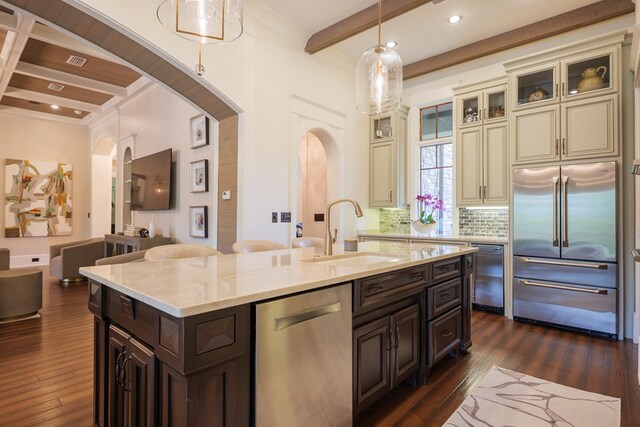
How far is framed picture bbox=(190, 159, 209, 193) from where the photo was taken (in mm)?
4523

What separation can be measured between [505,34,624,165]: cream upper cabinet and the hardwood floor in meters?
1.94

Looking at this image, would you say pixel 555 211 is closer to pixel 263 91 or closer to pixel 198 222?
pixel 263 91

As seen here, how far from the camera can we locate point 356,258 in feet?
7.95

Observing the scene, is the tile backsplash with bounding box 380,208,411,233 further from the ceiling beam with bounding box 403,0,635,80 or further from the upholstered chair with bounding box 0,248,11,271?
the upholstered chair with bounding box 0,248,11,271

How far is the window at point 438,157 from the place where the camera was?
518cm

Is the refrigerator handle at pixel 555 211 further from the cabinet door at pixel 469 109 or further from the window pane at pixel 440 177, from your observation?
the window pane at pixel 440 177

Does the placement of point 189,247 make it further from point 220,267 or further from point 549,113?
point 549,113

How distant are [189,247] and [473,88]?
414 centimetres

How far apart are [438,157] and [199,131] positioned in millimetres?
3622

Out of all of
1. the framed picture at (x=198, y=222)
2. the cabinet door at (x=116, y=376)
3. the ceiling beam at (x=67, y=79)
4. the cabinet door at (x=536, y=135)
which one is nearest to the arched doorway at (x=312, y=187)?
the framed picture at (x=198, y=222)

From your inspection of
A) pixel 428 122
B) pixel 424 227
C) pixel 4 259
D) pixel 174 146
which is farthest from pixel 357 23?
pixel 4 259

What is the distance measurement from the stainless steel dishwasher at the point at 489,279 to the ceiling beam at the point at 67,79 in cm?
667

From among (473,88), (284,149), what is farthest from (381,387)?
(473,88)

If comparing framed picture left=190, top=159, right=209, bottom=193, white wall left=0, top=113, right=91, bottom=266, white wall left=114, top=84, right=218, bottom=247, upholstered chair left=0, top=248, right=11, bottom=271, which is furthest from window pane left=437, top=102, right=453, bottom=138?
white wall left=0, top=113, right=91, bottom=266
